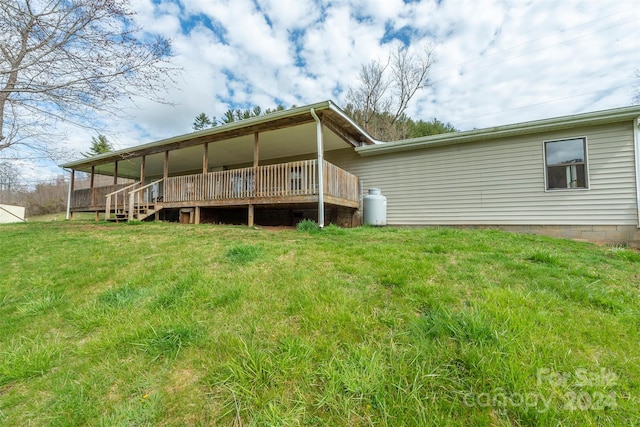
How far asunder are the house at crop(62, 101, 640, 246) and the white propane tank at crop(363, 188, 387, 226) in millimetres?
531

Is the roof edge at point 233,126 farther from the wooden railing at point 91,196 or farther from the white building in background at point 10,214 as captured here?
the white building in background at point 10,214

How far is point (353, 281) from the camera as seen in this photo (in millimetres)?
2602

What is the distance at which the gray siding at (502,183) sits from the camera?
6074 mm

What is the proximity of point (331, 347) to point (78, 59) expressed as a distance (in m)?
5.41

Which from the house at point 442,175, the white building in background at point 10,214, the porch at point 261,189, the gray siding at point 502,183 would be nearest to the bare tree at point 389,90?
the house at point 442,175

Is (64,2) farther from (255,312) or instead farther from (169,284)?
(255,312)

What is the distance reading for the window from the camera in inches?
253

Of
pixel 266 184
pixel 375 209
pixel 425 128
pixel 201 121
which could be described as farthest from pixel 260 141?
pixel 201 121

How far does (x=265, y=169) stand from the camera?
8.25 meters

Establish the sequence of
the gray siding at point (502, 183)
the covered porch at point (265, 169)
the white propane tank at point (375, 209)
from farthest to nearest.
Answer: the white propane tank at point (375, 209) < the covered porch at point (265, 169) < the gray siding at point (502, 183)

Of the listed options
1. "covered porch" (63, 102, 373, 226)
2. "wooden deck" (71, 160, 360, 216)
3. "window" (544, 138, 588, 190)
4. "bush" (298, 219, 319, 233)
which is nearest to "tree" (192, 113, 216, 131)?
"covered porch" (63, 102, 373, 226)

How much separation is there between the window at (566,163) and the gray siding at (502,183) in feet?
0.41

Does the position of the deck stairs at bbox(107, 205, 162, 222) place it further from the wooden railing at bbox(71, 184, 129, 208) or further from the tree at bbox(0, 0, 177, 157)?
→ the tree at bbox(0, 0, 177, 157)

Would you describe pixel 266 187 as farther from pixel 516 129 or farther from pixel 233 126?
pixel 516 129
